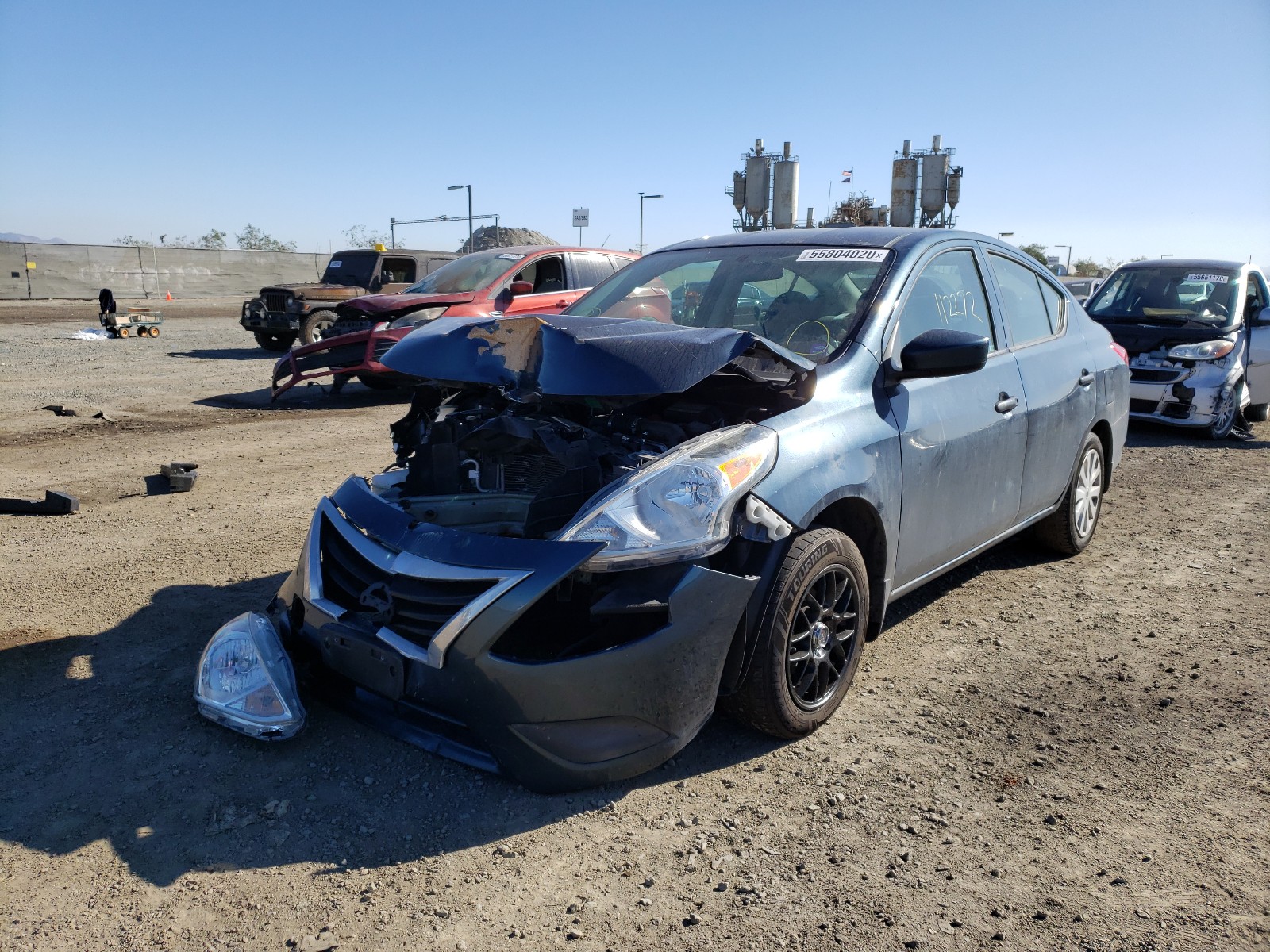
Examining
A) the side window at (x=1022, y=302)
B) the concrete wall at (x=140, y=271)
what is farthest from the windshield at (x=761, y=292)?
the concrete wall at (x=140, y=271)

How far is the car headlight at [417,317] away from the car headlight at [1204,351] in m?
7.98

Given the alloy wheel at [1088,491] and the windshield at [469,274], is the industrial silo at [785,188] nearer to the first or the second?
the windshield at [469,274]

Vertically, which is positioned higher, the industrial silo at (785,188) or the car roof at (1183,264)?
the industrial silo at (785,188)

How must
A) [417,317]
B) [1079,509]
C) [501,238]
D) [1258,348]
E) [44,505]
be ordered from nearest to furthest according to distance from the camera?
[1079,509] < [44,505] < [1258,348] < [417,317] < [501,238]

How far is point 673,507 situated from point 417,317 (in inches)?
347

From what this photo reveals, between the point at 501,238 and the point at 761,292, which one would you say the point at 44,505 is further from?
the point at 501,238

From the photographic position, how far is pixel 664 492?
2844 mm

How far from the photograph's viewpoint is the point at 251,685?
3.14 m

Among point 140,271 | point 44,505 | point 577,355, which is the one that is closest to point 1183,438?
point 577,355

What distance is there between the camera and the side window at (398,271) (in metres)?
16.4

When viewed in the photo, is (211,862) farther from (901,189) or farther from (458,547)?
(901,189)

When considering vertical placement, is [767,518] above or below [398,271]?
below

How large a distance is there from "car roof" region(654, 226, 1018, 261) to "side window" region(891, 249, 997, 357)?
0.35 feet

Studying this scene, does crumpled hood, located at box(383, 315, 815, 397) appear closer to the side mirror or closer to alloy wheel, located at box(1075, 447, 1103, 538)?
the side mirror
